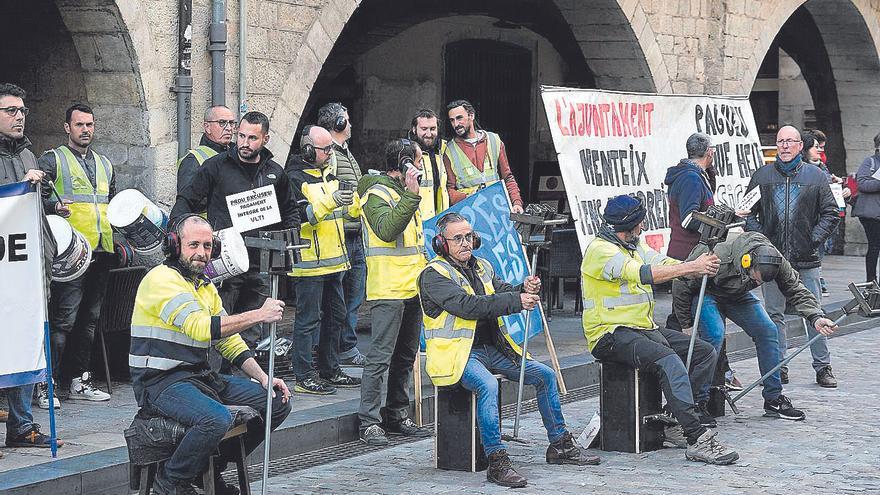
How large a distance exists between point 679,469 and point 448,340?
1372mm

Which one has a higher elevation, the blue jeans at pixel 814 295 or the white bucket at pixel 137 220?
the white bucket at pixel 137 220

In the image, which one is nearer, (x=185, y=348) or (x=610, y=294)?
(x=185, y=348)

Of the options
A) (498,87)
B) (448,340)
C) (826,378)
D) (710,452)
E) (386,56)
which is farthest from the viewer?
(498,87)

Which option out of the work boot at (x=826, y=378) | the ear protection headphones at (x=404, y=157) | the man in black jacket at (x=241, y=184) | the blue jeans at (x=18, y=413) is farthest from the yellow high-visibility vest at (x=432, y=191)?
the work boot at (x=826, y=378)

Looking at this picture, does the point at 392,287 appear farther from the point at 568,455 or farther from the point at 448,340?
the point at 568,455

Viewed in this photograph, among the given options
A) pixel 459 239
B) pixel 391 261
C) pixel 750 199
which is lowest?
pixel 391 261

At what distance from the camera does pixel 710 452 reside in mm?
7480

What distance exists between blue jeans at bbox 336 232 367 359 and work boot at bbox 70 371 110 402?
175cm

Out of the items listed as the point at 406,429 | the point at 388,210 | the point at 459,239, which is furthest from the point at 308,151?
the point at 406,429

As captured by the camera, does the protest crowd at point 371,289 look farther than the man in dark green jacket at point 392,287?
No

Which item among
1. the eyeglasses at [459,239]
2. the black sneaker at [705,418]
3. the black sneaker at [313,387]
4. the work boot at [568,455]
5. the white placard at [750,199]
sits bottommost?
the work boot at [568,455]

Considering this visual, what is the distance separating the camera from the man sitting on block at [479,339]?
7.17 metres

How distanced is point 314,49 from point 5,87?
385 centimetres

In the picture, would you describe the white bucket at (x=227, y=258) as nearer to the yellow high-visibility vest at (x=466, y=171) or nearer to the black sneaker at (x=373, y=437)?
the black sneaker at (x=373, y=437)
